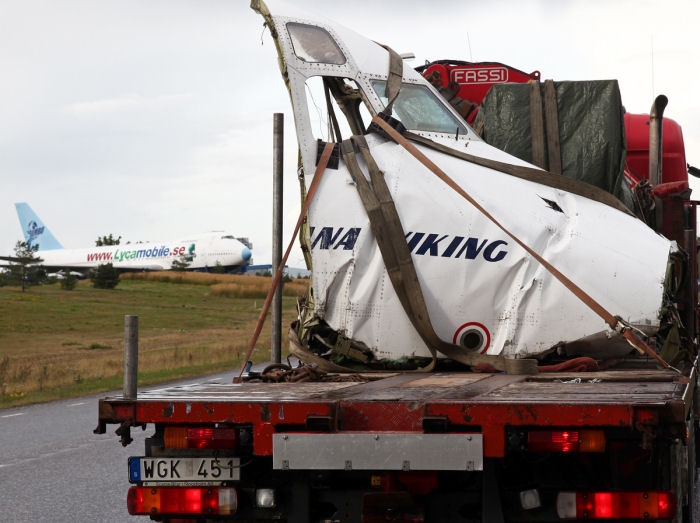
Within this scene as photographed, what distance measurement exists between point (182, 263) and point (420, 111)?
292 feet

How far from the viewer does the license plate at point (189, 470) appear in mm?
4586

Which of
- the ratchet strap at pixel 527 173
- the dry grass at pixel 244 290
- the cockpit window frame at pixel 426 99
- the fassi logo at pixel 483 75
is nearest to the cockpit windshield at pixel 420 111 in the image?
the cockpit window frame at pixel 426 99

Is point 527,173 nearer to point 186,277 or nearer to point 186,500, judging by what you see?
point 186,500

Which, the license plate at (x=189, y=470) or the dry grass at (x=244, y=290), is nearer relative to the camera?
the license plate at (x=189, y=470)

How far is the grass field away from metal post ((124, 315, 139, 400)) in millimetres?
13584

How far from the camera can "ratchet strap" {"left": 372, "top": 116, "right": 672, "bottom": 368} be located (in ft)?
18.2

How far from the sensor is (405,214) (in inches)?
245

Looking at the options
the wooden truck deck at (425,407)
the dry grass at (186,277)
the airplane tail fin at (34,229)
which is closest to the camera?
the wooden truck deck at (425,407)

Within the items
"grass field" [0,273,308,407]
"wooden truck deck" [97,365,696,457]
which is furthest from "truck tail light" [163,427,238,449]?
"grass field" [0,273,308,407]

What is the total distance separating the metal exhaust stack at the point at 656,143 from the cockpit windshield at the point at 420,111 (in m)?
2.05

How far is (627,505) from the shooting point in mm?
4234

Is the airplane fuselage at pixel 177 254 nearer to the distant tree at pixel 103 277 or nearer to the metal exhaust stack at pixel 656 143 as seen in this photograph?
the distant tree at pixel 103 277

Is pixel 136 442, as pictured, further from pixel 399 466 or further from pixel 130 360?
pixel 399 466

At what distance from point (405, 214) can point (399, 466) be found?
2391mm
